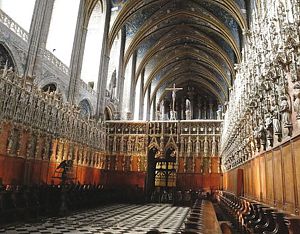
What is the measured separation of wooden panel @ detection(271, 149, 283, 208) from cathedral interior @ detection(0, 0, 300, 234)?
1.4 inches

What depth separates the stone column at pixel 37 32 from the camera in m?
13.0

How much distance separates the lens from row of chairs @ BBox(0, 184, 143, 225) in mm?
8781

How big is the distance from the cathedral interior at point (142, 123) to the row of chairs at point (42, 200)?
54mm

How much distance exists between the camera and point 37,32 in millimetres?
13578

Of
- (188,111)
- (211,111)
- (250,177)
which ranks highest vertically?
(211,111)

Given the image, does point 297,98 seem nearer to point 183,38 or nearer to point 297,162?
point 297,162

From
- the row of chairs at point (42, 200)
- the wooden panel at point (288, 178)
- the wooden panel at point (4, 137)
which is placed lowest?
the row of chairs at point (42, 200)

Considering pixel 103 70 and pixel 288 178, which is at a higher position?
pixel 103 70

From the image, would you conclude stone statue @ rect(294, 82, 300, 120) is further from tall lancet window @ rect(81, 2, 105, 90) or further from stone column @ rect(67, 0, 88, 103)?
tall lancet window @ rect(81, 2, 105, 90)

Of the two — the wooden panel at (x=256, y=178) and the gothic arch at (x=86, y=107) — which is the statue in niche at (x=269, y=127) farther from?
the gothic arch at (x=86, y=107)

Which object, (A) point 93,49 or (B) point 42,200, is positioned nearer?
(B) point 42,200

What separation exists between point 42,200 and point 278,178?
28.2ft

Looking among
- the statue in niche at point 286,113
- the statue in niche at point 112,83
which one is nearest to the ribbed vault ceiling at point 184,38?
the statue in niche at point 112,83

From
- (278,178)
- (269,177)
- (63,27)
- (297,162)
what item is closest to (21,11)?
(63,27)
